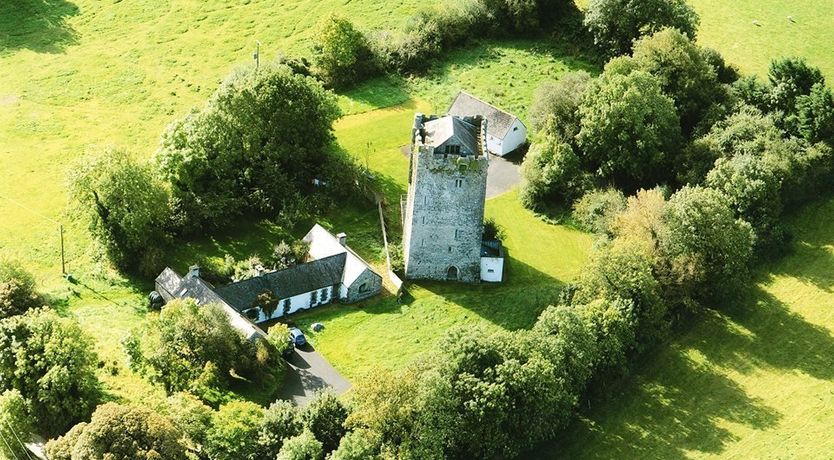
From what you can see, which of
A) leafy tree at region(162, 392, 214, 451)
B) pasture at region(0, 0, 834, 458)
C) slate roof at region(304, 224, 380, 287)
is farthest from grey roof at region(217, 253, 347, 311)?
leafy tree at region(162, 392, 214, 451)

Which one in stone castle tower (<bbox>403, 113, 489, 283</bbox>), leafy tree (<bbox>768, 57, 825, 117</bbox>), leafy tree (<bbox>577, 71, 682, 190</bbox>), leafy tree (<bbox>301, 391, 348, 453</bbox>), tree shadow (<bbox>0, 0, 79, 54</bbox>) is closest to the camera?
leafy tree (<bbox>301, 391, 348, 453</bbox>)

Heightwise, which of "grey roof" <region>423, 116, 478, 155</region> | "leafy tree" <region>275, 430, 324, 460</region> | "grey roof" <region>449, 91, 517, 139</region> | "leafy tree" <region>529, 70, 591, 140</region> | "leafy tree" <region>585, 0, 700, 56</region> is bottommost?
"leafy tree" <region>275, 430, 324, 460</region>

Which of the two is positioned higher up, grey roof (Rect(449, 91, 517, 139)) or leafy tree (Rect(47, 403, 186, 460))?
grey roof (Rect(449, 91, 517, 139))

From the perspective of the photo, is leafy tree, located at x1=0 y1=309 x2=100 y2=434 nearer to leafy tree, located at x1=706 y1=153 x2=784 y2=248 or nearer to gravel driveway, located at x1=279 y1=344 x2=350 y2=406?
gravel driveway, located at x1=279 y1=344 x2=350 y2=406

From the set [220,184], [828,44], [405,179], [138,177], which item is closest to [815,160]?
[828,44]

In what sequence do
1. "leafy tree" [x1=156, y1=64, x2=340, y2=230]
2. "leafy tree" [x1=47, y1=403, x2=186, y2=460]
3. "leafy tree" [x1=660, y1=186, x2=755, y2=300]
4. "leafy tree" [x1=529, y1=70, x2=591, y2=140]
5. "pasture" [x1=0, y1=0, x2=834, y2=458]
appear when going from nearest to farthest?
"leafy tree" [x1=47, y1=403, x2=186, y2=460], "pasture" [x1=0, y1=0, x2=834, y2=458], "leafy tree" [x1=660, y1=186, x2=755, y2=300], "leafy tree" [x1=156, y1=64, x2=340, y2=230], "leafy tree" [x1=529, y1=70, x2=591, y2=140]

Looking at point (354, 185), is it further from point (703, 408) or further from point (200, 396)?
point (703, 408)

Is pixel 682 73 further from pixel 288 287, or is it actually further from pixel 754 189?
pixel 288 287
